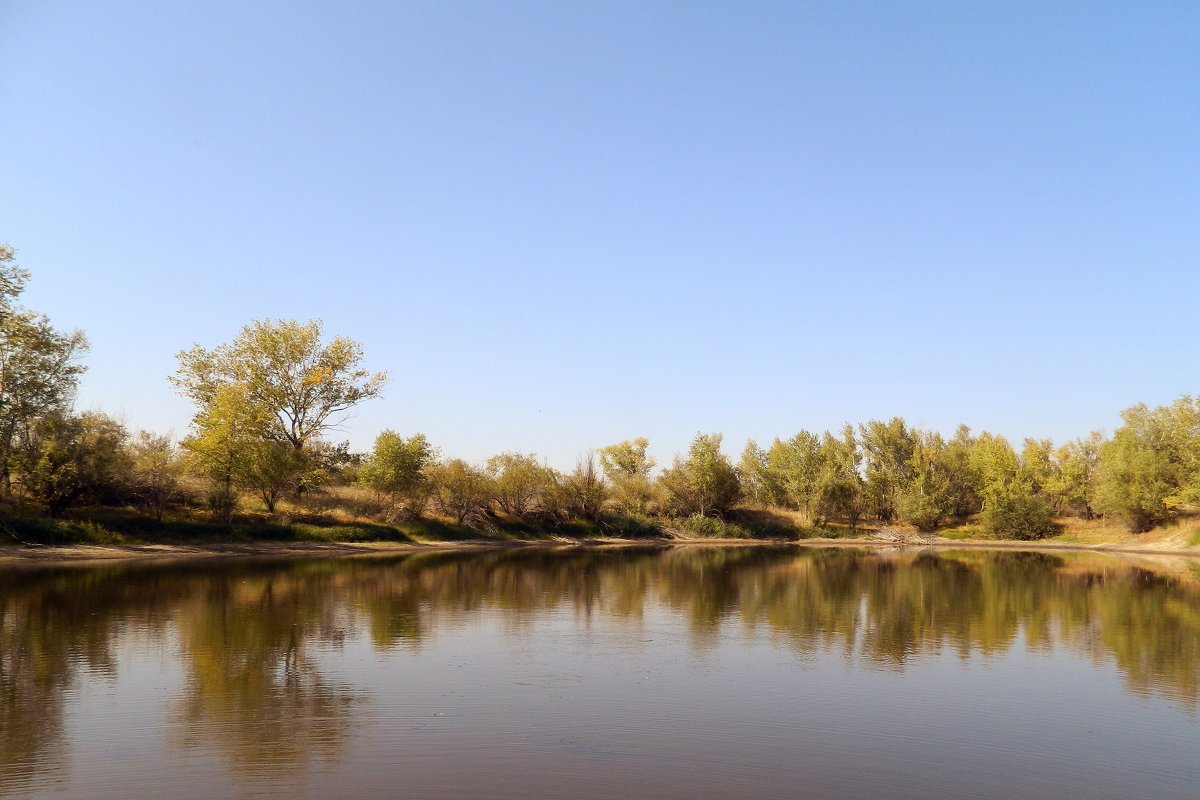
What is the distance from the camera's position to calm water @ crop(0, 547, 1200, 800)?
9.52 m

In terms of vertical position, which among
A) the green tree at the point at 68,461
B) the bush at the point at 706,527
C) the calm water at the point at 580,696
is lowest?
the bush at the point at 706,527

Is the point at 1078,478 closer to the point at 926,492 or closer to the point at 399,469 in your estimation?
the point at 926,492

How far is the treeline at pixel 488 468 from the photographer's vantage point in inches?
1614

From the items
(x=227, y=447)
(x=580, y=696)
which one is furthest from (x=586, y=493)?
(x=580, y=696)

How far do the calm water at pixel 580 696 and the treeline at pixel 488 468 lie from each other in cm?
1773

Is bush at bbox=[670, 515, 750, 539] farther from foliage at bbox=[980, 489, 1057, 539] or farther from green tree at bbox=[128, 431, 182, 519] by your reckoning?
green tree at bbox=[128, 431, 182, 519]

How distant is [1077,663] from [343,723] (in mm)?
15224

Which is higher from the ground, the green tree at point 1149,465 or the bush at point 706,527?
the green tree at point 1149,465

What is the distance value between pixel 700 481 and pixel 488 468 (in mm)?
23135

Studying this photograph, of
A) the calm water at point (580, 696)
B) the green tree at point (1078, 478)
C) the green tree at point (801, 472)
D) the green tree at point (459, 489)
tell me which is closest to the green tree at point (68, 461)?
the calm water at point (580, 696)

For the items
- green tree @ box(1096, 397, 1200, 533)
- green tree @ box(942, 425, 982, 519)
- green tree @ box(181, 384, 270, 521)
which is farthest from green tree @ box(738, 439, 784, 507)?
green tree @ box(181, 384, 270, 521)

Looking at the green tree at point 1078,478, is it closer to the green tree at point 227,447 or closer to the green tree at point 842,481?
the green tree at point 842,481

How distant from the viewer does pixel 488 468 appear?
216ft

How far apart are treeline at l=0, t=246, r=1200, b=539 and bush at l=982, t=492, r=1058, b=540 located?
144 millimetres
